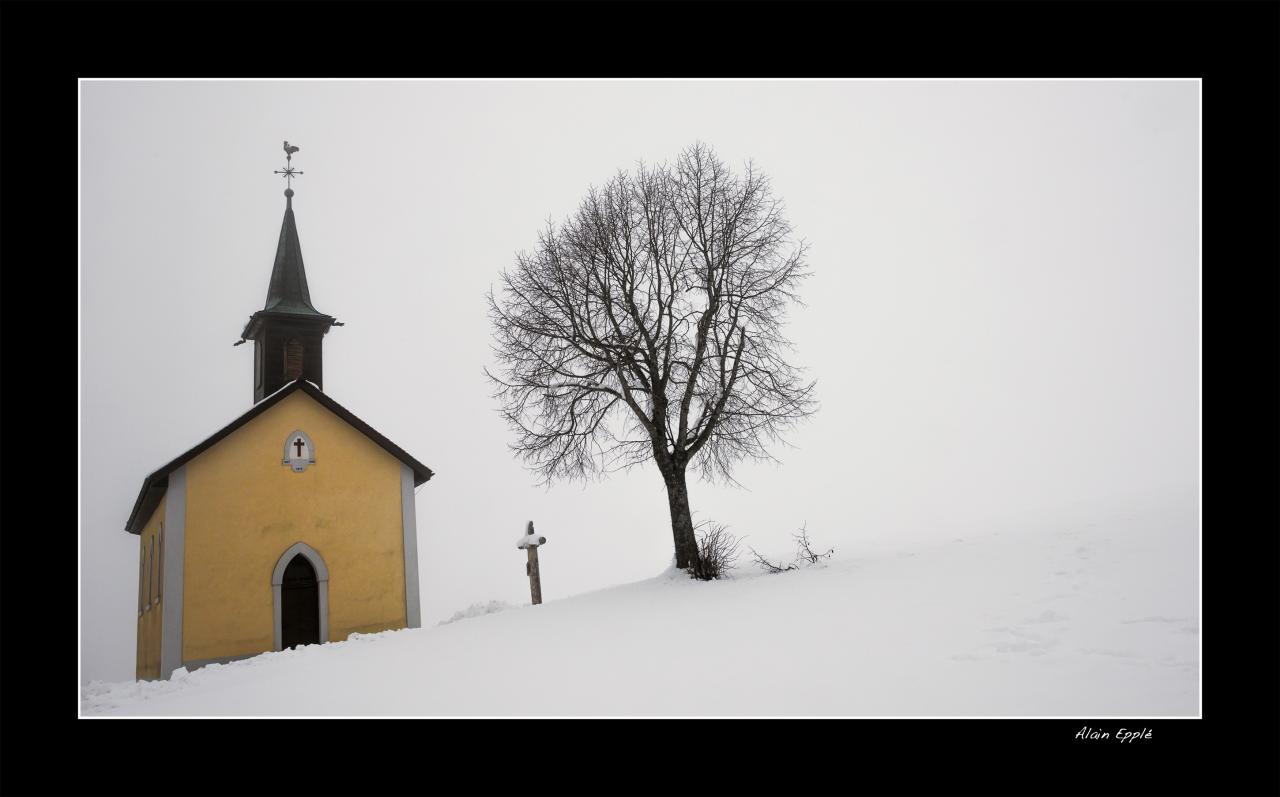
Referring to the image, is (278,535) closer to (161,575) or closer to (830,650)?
Result: (161,575)

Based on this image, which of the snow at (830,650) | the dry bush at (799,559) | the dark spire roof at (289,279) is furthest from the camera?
the dark spire roof at (289,279)

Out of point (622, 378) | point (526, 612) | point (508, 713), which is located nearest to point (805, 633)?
point (508, 713)

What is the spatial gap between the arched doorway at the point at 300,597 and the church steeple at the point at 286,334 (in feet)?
15.8

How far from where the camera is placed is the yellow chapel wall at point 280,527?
17875mm

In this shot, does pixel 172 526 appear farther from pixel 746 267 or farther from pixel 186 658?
pixel 746 267

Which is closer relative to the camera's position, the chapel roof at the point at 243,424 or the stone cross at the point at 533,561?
the chapel roof at the point at 243,424

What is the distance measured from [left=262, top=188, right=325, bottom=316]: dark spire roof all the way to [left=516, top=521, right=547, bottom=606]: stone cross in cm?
802

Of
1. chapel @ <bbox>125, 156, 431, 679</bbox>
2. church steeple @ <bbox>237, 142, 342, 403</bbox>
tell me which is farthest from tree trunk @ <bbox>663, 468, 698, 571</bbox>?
church steeple @ <bbox>237, 142, 342, 403</bbox>

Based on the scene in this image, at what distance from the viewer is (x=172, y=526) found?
17.8 meters

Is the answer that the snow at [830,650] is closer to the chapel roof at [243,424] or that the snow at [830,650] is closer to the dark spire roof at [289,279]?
the chapel roof at [243,424]

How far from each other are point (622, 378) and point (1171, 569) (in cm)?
1010

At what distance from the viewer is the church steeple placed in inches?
854

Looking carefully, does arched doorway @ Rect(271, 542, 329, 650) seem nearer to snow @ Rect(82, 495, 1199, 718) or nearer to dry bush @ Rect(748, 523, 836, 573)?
snow @ Rect(82, 495, 1199, 718)

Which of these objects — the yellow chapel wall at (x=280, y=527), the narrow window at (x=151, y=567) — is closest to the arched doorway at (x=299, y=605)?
the yellow chapel wall at (x=280, y=527)
